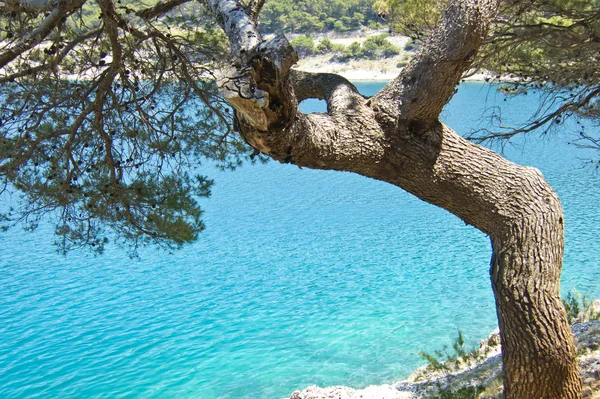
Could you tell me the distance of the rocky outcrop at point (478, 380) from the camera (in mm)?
3520

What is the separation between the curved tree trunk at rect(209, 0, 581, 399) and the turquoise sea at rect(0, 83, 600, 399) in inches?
103

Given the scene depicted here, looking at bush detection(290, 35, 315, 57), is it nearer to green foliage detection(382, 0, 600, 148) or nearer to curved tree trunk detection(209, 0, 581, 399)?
green foliage detection(382, 0, 600, 148)

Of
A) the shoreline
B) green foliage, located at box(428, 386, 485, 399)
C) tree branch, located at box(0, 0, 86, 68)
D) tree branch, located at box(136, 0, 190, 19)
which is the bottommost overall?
green foliage, located at box(428, 386, 485, 399)

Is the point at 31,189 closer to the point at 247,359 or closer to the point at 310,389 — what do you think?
the point at 310,389

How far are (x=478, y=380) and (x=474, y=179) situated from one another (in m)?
2.20

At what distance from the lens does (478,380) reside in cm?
418

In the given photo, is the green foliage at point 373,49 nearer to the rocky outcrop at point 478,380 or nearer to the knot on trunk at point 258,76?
the rocky outcrop at point 478,380

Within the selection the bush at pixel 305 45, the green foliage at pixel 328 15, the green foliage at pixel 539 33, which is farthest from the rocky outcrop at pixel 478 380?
the bush at pixel 305 45

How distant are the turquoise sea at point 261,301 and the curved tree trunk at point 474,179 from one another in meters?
2.62

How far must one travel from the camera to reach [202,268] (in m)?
10.0

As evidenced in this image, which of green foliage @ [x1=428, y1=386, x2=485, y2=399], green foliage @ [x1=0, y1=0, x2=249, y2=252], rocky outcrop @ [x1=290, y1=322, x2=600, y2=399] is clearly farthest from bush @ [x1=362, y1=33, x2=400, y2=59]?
green foliage @ [x1=428, y1=386, x2=485, y2=399]

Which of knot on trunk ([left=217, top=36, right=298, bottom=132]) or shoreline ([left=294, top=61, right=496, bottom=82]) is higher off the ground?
shoreline ([left=294, top=61, right=496, bottom=82])

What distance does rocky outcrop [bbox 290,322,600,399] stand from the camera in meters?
3.52

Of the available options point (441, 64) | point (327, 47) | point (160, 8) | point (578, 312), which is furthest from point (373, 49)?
point (441, 64)
